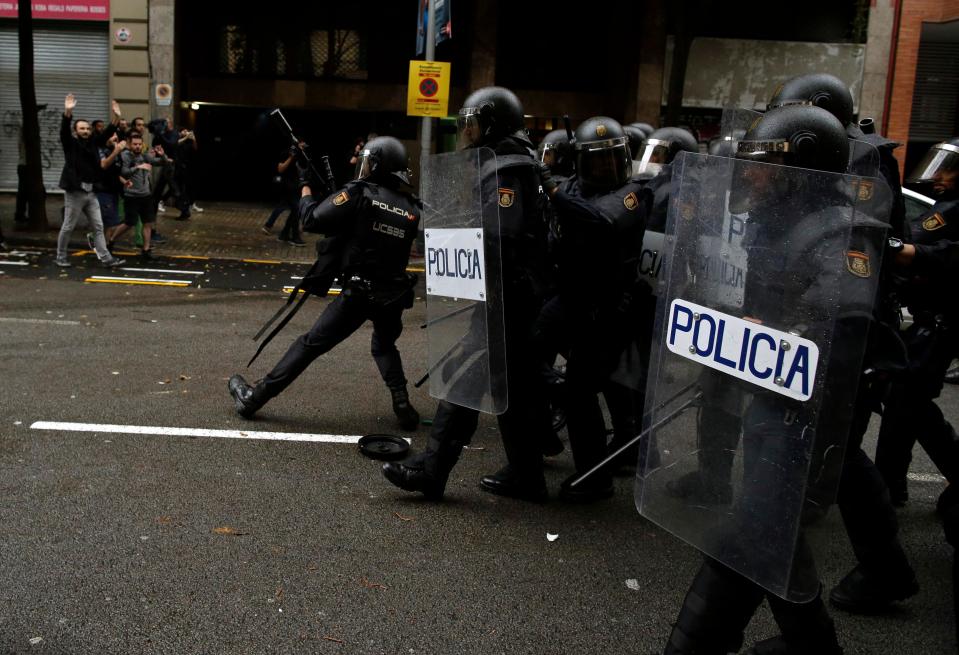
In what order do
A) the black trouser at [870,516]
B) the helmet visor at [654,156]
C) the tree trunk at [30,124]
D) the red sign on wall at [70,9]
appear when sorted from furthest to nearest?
the red sign on wall at [70,9] → the tree trunk at [30,124] → the helmet visor at [654,156] → the black trouser at [870,516]

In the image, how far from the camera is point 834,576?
395 cm

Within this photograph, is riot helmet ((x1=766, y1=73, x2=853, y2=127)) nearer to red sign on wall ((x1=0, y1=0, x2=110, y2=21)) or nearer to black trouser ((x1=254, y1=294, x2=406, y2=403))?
black trouser ((x1=254, y1=294, x2=406, y2=403))

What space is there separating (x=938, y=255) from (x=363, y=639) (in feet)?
7.97

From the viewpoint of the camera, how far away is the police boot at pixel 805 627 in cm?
267

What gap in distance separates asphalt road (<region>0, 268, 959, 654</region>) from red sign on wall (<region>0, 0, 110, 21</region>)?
48.7 feet

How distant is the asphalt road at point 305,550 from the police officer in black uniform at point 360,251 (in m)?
0.47

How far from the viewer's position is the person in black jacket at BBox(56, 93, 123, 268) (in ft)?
38.9

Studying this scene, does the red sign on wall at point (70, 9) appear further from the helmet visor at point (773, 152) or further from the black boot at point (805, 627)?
the black boot at point (805, 627)

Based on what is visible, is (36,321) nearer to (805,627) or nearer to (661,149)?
(661,149)

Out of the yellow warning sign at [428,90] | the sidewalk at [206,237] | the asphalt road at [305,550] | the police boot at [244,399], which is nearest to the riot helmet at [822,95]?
the asphalt road at [305,550]

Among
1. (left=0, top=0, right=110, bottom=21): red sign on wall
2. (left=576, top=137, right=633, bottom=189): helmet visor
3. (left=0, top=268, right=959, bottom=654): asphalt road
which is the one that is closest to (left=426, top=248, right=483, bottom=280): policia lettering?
(left=576, top=137, right=633, bottom=189): helmet visor

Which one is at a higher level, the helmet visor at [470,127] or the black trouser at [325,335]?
the helmet visor at [470,127]

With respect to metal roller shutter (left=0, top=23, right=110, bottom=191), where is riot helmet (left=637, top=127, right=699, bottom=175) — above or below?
below

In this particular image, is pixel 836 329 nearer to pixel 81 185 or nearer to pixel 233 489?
pixel 233 489
